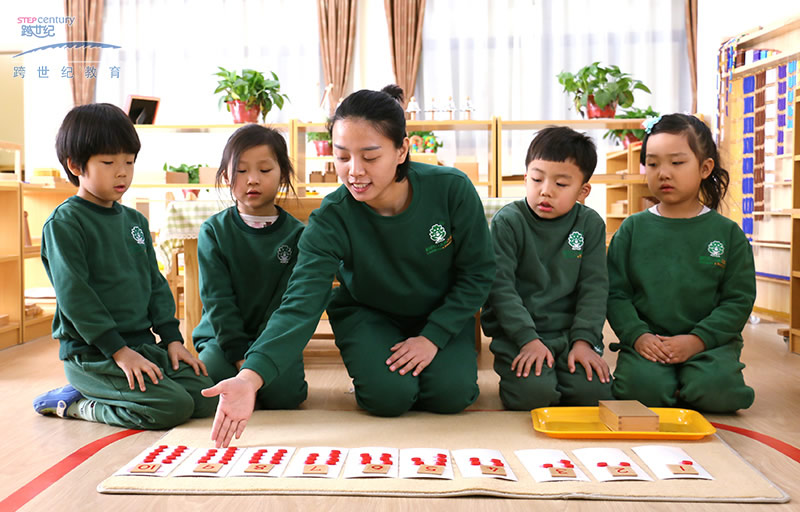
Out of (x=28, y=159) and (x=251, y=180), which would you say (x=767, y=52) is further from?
(x=28, y=159)

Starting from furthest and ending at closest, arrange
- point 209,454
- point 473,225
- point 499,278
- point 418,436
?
point 499,278, point 473,225, point 418,436, point 209,454

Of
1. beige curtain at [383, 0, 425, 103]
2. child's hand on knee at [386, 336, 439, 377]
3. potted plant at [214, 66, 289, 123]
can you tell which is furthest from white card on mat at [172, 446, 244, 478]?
beige curtain at [383, 0, 425, 103]

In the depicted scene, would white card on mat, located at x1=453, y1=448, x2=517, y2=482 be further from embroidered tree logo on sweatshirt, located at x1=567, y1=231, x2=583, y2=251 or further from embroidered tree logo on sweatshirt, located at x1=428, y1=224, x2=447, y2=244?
embroidered tree logo on sweatshirt, located at x1=567, y1=231, x2=583, y2=251

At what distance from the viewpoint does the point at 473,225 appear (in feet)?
5.65

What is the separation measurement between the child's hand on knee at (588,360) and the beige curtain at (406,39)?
474 cm

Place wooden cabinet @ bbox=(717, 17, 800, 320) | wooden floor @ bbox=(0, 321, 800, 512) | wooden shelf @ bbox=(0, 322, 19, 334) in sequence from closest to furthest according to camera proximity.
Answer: wooden floor @ bbox=(0, 321, 800, 512) < wooden shelf @ bbox=(0, 322, 19, 334) < wooden cabinet @ bbox=(717, 17, 800, 320)

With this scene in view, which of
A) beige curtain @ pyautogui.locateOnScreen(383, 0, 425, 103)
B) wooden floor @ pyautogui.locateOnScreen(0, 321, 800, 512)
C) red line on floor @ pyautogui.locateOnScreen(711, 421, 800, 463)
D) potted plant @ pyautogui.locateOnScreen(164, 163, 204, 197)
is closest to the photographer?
wooden floor @ pyautogui.locateOnScreen(0, 321, 800, 512)

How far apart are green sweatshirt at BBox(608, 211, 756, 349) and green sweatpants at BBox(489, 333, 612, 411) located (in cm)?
20

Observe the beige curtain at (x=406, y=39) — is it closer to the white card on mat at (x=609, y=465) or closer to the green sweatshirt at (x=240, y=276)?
the green sweatshirt at (x=240, y=276)

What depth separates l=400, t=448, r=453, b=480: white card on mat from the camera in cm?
124

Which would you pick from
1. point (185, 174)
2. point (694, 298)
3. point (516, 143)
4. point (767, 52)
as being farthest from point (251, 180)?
point (516, 143)

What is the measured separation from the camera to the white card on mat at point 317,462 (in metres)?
1.25

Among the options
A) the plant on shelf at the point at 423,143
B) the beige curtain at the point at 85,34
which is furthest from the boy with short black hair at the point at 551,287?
the beige curtain at the point at 85,34

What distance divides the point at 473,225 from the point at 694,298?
0.68m
